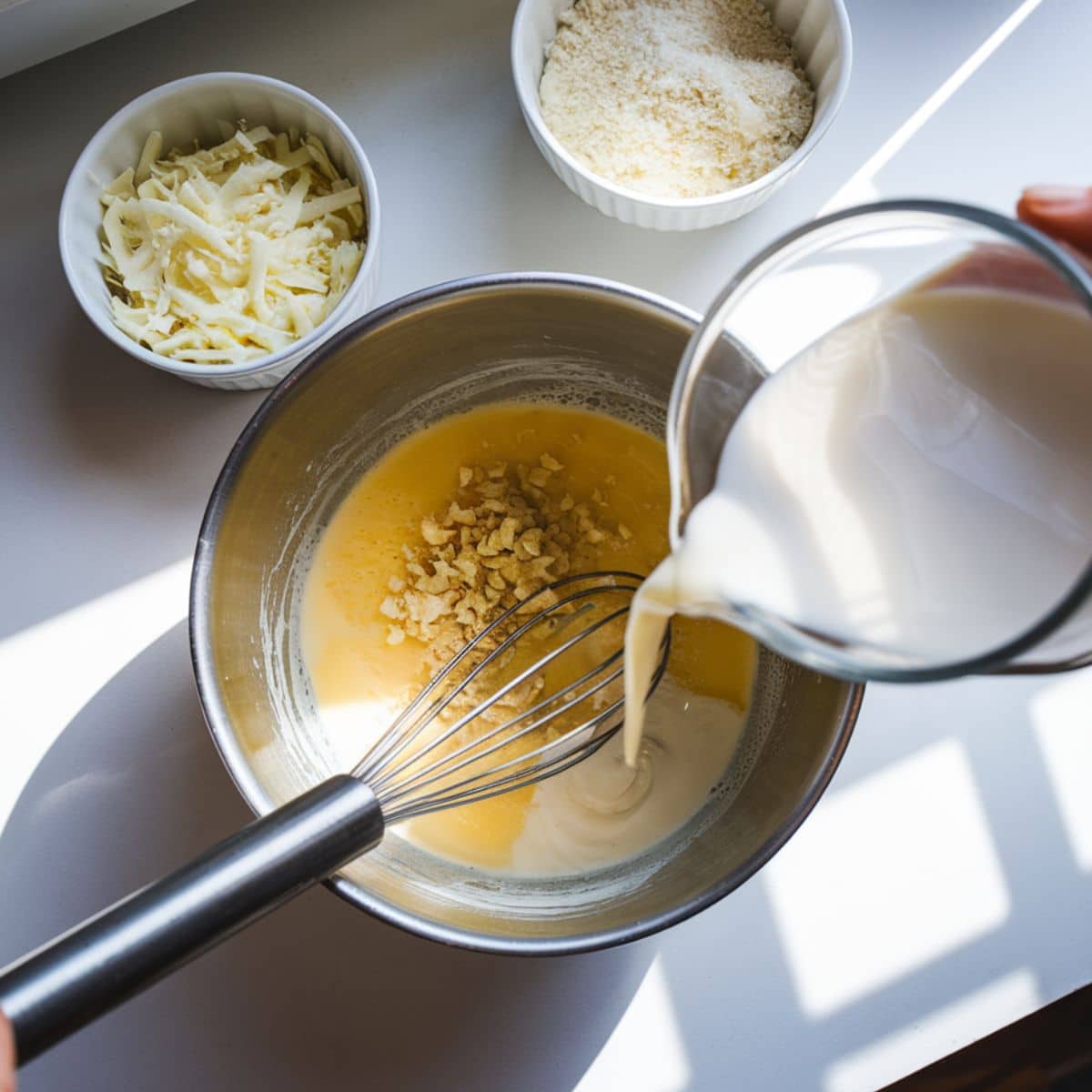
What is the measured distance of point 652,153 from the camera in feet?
2.70

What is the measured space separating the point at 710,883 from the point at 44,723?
1.79ft

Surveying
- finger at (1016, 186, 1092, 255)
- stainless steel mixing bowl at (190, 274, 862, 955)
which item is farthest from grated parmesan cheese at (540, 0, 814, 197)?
finger at (1016, 186, 1092, 255)

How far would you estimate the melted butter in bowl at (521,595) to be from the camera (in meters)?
0.83

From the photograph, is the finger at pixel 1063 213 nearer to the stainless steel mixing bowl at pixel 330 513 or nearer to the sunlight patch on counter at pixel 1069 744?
the stainless steel mixing bowl at pixel 330 513

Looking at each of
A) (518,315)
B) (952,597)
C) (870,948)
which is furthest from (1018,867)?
(518,315)

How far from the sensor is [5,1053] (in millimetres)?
508

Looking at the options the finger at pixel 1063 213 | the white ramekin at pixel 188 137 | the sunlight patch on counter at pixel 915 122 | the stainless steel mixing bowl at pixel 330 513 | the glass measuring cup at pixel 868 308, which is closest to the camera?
the glass measuring cup at pixel 868 308

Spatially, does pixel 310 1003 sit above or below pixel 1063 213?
below

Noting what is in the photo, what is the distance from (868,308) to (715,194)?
288 mm

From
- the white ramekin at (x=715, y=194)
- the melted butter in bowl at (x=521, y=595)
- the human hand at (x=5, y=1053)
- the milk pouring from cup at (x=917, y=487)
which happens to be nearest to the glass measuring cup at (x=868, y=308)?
the milk pouring from cup at (x=917, y=487)

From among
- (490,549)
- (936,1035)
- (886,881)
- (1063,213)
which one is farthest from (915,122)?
(936,1035)

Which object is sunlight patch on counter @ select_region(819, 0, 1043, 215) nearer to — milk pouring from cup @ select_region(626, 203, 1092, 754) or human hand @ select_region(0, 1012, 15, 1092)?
milk pouring from cup @ select_region(626, 203, 1092, 754)

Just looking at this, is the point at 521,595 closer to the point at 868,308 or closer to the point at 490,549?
the point at 490,549

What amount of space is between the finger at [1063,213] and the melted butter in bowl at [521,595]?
363mm
